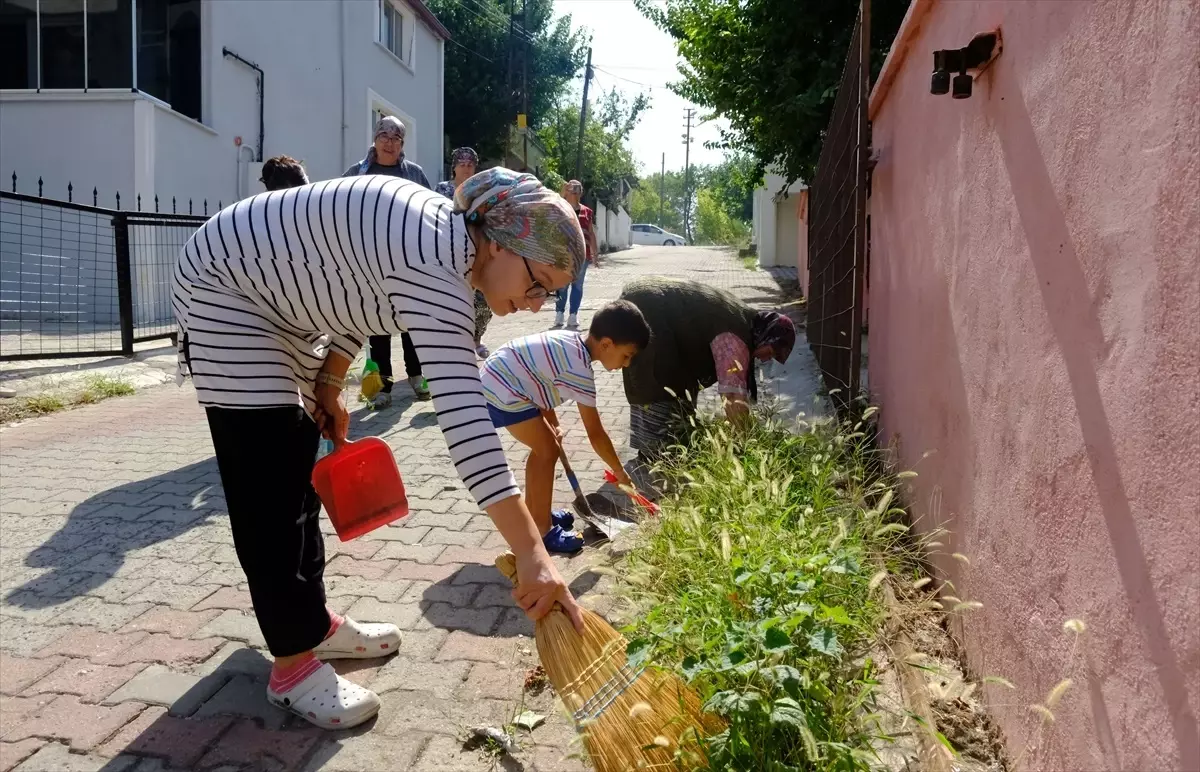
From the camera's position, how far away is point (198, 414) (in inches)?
272

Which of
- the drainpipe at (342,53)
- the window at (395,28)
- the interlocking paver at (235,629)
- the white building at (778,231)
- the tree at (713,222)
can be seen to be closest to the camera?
the interlocking paver at (235,629)

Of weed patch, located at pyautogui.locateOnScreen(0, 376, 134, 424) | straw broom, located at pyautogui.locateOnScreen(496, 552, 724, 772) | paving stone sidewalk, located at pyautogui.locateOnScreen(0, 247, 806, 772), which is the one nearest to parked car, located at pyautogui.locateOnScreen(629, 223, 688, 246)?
weed patch, located at pyautogui.locateOnScreen(0, 376, 134, 424)

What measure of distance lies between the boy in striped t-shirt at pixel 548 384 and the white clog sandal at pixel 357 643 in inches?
40.2

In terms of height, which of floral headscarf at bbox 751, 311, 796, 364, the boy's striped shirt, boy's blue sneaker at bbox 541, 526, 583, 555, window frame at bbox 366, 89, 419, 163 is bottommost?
boy's blue sneaker at bbox 541, 526, 583, 555

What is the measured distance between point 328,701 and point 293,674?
0.45 ft

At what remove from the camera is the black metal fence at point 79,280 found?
8898 mm

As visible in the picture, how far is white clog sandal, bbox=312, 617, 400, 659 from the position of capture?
292 centimetres

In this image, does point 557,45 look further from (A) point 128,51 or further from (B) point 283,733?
(B) point 283,733

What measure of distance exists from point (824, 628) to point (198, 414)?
607 cm

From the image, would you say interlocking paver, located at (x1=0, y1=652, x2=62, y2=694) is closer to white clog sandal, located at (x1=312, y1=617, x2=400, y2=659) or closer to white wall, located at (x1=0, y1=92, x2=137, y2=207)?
white clog sandal, located at (x1=312, y1=617, x2=400, y2=659)

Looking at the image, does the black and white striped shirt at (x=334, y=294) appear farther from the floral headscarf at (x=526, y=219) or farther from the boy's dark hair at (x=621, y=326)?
the boy's dark hair at (x=621, y=326)

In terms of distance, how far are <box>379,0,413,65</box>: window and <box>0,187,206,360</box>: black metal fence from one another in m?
9.93

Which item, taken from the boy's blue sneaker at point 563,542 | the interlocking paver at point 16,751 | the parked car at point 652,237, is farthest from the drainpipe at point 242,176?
the parked car at point 652,237

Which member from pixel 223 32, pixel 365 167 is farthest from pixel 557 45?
pixel 365 167
